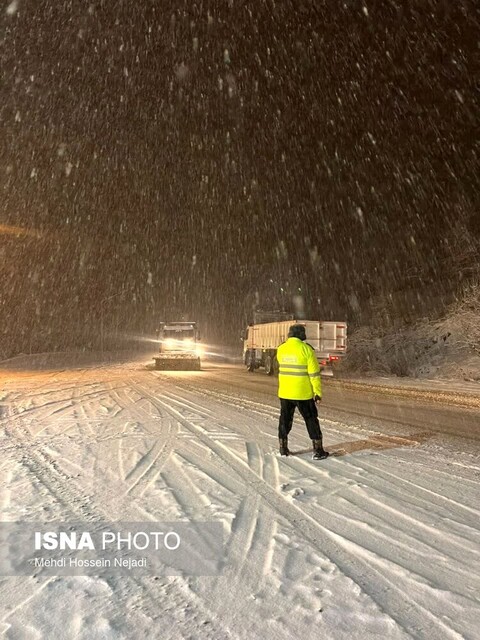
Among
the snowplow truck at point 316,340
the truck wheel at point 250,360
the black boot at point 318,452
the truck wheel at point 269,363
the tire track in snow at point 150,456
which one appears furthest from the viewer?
the truck wheel at point 250,360

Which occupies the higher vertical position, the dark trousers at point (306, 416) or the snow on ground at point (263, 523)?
the dark trousers at point (306, 416)

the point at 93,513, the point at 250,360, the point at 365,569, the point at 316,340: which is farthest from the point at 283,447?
the point at 250,360

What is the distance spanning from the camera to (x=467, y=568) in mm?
3373

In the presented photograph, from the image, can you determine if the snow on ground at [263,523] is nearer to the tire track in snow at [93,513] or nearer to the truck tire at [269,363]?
the tire track in snow at [93,513]

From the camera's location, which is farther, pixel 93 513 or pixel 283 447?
pixel 283 447

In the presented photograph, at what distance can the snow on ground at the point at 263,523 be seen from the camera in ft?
8.92

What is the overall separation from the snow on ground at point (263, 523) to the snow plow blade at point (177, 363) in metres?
20.5

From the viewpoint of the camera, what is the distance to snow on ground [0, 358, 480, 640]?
107 inches

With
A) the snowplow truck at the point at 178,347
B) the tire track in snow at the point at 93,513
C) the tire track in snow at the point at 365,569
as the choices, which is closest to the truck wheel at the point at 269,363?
the snowplow truck at the point at 178,347

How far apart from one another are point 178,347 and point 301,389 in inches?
929

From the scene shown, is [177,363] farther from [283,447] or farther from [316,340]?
[283,447]

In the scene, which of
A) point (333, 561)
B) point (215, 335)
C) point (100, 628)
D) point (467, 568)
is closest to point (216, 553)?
point (333, 561)

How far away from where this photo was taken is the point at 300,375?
263 inches

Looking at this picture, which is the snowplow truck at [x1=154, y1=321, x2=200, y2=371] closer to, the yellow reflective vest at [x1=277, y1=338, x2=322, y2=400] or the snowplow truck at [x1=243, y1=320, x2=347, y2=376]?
the snowplow truck at [x1=243, y1=320, x2=347, y2=376]
